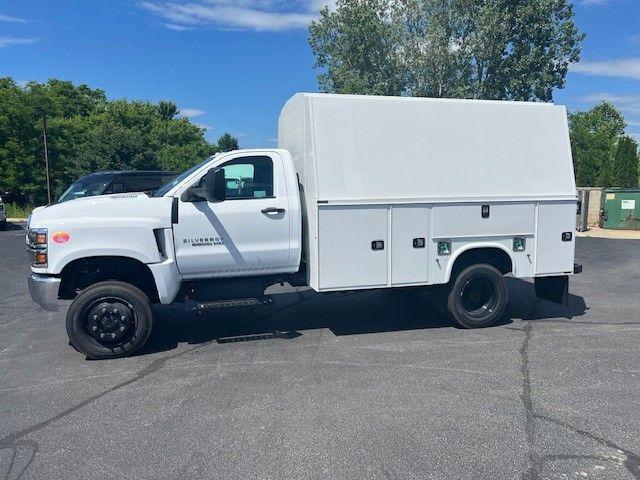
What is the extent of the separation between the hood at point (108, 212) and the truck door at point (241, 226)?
217 millimetres

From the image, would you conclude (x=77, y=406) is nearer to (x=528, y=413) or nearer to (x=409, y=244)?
(x=528, y=413)

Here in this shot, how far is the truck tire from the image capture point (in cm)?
686

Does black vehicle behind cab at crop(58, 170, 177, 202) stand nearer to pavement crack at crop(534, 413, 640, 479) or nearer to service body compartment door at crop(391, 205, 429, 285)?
service body compartment door at crop(391, 205, 429, 285)

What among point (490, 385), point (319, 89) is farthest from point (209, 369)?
point (319, 89)

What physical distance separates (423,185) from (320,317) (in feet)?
8.14

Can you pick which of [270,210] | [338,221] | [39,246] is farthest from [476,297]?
[39,246]

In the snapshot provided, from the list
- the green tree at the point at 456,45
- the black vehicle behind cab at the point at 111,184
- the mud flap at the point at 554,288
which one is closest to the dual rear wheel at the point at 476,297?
the mud flap at the point at 554,288

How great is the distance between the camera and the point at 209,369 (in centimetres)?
552

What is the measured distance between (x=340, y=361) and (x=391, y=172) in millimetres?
2376

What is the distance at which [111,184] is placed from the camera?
1199cm

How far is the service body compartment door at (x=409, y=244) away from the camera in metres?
6.47

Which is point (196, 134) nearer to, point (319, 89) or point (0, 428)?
point (319, 89)

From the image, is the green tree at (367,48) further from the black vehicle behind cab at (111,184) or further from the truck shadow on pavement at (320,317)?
the truck shadow on pavement at (320,317)

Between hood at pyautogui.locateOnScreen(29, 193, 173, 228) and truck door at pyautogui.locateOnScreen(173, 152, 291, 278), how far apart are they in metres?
0.22
